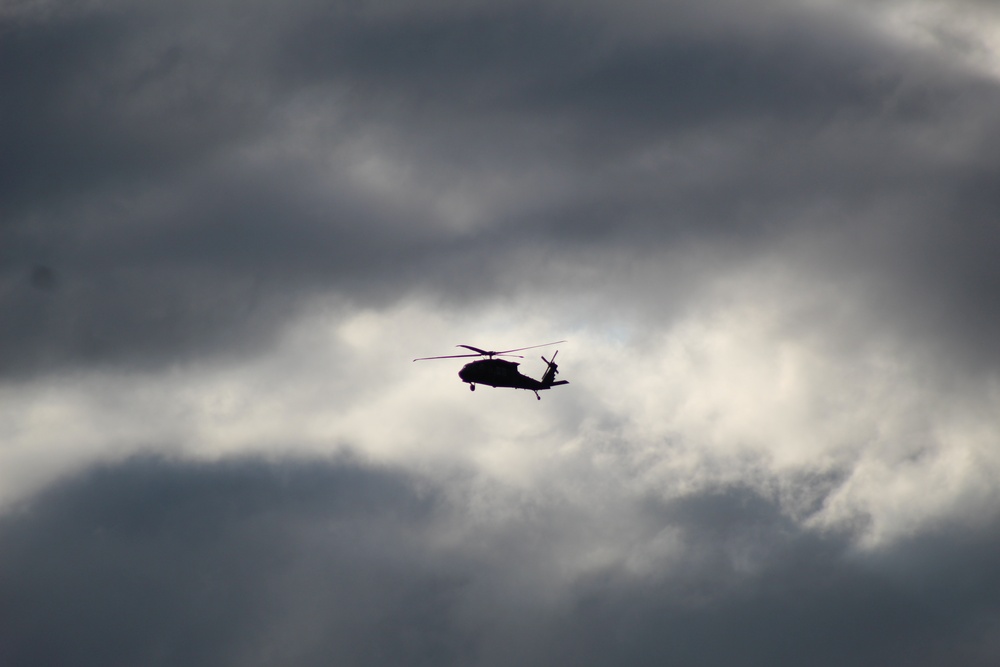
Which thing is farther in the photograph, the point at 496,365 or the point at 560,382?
the point at 560,382

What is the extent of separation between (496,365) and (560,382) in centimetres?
1376

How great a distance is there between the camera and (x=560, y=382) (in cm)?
15100

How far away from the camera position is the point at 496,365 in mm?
140375
